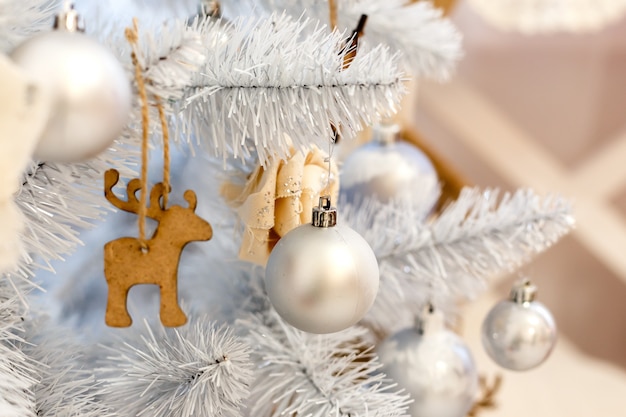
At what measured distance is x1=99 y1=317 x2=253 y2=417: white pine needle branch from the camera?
1.32ft

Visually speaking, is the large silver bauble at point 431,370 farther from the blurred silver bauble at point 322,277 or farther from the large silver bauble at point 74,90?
the large silver bauble at point 74,90

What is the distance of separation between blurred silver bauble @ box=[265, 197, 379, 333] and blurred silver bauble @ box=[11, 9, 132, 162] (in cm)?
14

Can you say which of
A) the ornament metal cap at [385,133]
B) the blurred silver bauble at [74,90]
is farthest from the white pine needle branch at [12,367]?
the ornament metal cap at [385,133]

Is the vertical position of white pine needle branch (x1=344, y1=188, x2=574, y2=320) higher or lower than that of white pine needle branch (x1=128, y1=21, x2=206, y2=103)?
lower

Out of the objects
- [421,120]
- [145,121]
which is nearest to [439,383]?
[145,121]

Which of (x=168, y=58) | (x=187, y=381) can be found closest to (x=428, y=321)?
(x=187, y=381)

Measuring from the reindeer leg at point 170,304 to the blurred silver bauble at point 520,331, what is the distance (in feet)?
1.25

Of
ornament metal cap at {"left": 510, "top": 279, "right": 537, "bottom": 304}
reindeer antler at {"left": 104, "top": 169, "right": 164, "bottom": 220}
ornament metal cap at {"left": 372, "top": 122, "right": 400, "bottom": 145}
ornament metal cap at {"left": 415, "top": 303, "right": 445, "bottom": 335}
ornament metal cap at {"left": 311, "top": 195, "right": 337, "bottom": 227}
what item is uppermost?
ornament metal cap at {"left": 311, "top": 195, "right": 337, "bottom": 227}

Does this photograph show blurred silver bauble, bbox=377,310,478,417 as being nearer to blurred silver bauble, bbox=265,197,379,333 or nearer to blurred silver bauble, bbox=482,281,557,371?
blurred silver bauble, bbox=482,281,557,371

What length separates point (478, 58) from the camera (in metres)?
1.35

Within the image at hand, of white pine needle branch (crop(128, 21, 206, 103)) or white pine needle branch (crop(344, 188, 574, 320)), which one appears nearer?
white pine needle branch (crop(128, 21, 206, 103))

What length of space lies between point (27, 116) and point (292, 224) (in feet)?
0.79

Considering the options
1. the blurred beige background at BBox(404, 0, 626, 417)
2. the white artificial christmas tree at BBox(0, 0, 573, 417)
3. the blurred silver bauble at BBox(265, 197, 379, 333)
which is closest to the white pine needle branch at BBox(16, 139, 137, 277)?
the white artificial christmas tree at BBox(0, 0, 573, 417)

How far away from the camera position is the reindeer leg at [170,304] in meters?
0.37
